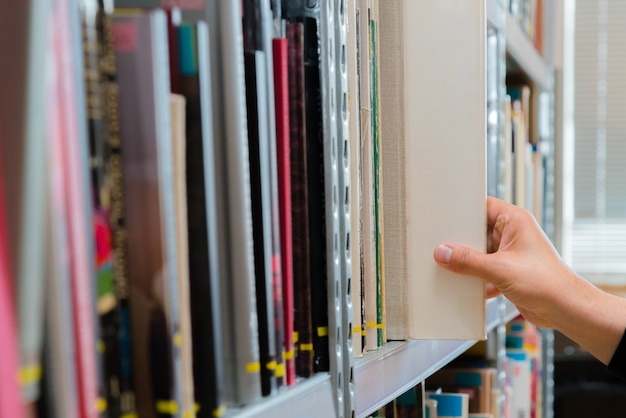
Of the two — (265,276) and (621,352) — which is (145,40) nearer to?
(265,276)

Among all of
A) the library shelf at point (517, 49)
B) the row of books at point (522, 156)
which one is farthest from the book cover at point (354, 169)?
the row of books at point (522, 156)

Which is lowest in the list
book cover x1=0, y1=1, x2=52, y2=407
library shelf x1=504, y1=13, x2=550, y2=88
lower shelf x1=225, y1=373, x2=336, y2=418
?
lower shelf x1=225, y1=373, x2=336, y2=418

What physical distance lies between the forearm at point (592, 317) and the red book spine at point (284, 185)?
0.56 m

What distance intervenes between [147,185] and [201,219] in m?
0.06

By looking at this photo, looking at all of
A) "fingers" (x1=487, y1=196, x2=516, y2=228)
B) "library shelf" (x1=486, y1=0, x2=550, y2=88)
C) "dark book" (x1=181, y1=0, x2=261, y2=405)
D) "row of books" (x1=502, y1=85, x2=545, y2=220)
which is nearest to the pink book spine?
"dark book" (x1=181, y1=0, x2=261, y2=405)

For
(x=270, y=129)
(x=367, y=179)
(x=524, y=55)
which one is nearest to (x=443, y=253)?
(x=367, y=179)

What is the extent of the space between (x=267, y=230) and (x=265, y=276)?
1.4 inches

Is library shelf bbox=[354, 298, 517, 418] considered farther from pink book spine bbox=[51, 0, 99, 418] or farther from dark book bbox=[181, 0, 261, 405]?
pink book spine bbox=[51, 0, 99, 418]

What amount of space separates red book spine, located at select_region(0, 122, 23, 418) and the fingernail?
1.94ft

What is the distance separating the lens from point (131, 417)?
1.31ft

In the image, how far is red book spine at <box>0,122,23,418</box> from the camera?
306mm

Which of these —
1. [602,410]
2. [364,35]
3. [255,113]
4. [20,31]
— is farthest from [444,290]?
[602,410]

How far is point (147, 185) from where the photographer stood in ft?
1.31

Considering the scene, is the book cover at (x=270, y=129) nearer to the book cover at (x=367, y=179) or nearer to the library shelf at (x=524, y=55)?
the book cover at (x=367, y=179)
